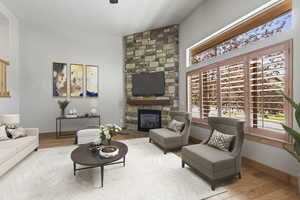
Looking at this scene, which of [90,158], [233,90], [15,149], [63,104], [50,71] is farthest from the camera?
[50,71]

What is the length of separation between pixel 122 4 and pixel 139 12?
0.53m

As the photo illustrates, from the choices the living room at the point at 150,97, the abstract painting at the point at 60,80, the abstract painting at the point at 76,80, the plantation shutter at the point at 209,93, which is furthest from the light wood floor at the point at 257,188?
the abstract painting at the point at 60,80

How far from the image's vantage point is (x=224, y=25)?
3072 mm

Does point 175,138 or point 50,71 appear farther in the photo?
point 50,71

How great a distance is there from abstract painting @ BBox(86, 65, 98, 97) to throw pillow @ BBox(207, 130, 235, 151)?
13.9 feet

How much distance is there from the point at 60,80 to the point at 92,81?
3.33 feet

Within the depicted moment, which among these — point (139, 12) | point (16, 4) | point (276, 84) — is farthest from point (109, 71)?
point (276, 84)

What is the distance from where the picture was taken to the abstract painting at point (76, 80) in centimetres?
491

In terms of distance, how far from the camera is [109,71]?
5.42 meters

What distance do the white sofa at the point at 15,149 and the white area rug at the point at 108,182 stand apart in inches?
6.6

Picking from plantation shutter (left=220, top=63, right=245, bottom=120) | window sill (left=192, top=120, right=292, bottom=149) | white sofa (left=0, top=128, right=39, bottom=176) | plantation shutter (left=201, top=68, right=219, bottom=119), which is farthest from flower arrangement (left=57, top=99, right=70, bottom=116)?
window sill (left=192, top=120, right=292, bottom=149)

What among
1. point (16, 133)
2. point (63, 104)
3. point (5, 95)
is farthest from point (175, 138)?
point (5, 95)

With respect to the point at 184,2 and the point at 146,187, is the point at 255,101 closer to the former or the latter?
the point at 146,187

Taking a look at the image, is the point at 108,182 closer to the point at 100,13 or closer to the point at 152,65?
the point at 152,65
